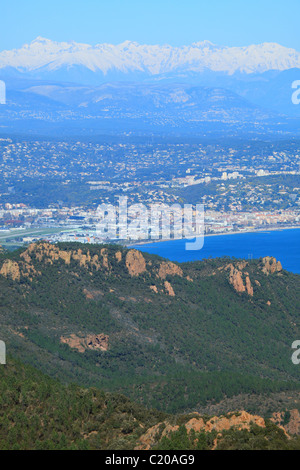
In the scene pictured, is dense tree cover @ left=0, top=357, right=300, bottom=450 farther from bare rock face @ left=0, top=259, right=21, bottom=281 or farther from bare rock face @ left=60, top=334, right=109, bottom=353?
bare rock face @ left=0, top=259, right=21, bottom=281

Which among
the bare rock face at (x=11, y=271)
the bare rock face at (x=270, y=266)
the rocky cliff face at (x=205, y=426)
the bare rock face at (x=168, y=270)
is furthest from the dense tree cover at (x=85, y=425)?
the bare rock face at (x=270, y=266)

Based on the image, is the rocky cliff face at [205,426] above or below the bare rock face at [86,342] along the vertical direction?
above

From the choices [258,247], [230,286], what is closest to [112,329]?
[230,286]

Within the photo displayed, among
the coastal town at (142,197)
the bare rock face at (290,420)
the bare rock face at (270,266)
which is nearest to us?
the bare rock face at (290,420)

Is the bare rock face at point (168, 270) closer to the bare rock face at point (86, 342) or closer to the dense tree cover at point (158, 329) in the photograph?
the dense tree cover at point (158, 329)

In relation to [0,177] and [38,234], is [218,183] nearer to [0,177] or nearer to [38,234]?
[0,177]

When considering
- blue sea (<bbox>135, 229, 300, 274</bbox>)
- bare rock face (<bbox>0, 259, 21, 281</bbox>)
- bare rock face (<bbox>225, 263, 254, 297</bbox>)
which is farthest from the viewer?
blue sea (<bbox>135, 229, 300, 274</bbox>)

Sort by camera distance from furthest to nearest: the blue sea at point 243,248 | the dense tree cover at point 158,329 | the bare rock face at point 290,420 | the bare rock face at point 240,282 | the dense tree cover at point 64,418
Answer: the blue sea at point 243,248, the bare rock face at point 240,282, the dense tree cover at point 158,329, the bare rock face at point 290,420, the dense tree cover at point 64,418

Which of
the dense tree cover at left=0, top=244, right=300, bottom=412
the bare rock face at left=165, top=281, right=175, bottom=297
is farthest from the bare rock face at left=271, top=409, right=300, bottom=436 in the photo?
the bare rock face at left=165, top=281, right=175, bottom=297
